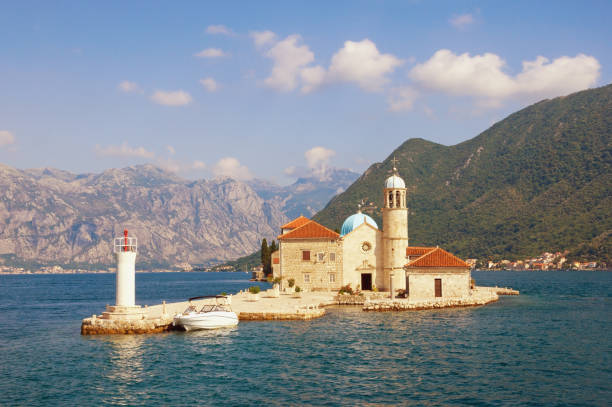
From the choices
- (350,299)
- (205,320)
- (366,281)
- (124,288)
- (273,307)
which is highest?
(124,288)

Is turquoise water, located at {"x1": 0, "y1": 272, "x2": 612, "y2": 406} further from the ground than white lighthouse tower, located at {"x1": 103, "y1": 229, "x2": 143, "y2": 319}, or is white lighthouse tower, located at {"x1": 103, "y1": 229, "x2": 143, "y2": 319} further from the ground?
white lighthouse tower, located at {"x1": 103, "y1": 229, "x2": 143, "y2": 319}

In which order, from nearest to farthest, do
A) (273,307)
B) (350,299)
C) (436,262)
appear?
(273,307) → (436,262) → (350,299)

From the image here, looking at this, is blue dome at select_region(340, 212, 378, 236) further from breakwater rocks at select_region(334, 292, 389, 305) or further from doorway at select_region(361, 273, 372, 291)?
breakwater rocks at select_region(334, 292, 389, 305)

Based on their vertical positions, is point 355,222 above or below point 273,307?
above

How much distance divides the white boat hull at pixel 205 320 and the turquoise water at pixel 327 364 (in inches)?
54.1

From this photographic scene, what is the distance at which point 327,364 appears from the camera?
3048 cm

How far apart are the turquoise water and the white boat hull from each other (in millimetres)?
1373

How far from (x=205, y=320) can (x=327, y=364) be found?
Answer: 15.7 metres

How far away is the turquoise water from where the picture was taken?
24.5 metres

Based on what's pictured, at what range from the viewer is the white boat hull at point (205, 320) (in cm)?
4278

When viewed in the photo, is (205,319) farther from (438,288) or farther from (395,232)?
(395,232)

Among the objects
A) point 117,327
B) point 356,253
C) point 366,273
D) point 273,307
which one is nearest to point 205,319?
point 117,327

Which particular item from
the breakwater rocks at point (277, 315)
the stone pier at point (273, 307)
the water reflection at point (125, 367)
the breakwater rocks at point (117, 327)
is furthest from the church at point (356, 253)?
the water reflection at point (125, 367)

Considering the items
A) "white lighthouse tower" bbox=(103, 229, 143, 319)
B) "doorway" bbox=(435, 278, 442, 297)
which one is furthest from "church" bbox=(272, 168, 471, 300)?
"white lighthouse tower" bbox=(103, 229, 143, 319)
